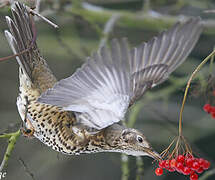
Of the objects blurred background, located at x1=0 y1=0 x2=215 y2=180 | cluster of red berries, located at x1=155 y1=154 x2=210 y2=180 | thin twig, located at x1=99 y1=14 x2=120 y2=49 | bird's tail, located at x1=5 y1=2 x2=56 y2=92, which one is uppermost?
bird's tail, located at x1=5 y1=2 x2=56 y2=92

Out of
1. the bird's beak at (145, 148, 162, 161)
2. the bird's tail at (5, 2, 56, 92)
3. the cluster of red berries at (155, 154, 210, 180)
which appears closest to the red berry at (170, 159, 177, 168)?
the cluster of red berries at (155, 154, 210, 180)

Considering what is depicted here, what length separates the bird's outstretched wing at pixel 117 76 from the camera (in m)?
2.25

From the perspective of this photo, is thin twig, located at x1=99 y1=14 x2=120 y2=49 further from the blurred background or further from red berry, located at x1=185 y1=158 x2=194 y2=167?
red berry, located at x1=185 y1=158 x2=194 y2=167

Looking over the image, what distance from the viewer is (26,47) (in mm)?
2494

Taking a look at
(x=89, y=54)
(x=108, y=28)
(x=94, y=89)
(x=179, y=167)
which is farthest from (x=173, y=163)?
(x=89, y=54)

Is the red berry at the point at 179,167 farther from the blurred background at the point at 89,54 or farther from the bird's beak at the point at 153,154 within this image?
the blurred background at the point at 89,54

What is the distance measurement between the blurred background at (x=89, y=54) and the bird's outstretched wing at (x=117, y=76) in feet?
1.39

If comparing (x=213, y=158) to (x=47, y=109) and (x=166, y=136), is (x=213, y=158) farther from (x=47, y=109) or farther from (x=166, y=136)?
(x=47, y=109)

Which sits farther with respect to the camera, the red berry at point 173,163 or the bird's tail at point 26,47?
the bird's tail at point 26,47

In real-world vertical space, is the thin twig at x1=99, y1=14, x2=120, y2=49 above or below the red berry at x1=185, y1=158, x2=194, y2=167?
above

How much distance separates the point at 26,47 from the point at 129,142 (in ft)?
2.43

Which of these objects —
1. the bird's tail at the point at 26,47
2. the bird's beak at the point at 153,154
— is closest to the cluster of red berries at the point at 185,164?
the bird's beak at the point at 153,154

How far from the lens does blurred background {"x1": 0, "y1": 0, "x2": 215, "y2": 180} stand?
3.57m

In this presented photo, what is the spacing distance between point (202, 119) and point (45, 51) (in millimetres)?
1473
